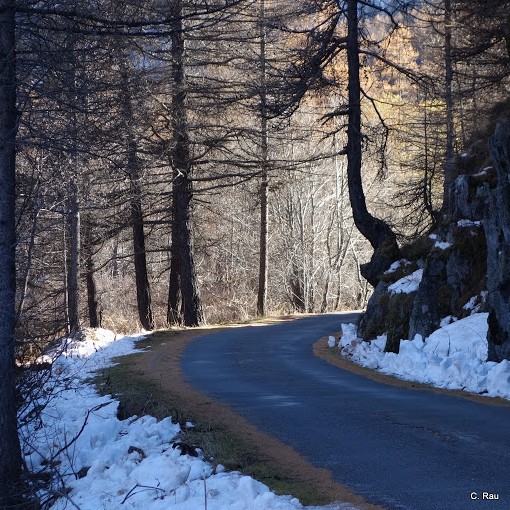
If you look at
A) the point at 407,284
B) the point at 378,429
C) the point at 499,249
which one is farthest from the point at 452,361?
the point at 407,284

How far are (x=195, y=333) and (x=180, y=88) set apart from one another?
7.91m

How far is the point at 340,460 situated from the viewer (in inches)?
311

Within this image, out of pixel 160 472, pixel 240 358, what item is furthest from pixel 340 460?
pixel 240 358

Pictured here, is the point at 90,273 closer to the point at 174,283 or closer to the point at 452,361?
the point at 174,283

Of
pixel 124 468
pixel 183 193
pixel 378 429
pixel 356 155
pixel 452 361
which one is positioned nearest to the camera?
pixel 124 468

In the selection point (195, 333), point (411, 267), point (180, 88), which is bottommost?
point (195, 333)

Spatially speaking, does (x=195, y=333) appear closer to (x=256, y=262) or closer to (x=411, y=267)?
(x=411, y=267)

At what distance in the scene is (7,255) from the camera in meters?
8.14

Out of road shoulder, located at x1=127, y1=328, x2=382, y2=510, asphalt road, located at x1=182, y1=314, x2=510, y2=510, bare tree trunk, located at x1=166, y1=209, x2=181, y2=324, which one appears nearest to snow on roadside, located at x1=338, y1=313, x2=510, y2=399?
asphalt road, located at x1=182, y1=314, x2=510, y2=510

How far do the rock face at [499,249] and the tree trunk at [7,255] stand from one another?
7812 millimetres

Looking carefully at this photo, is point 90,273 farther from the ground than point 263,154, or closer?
closer

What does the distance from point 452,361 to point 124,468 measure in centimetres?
678

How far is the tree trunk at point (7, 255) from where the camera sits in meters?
8.12

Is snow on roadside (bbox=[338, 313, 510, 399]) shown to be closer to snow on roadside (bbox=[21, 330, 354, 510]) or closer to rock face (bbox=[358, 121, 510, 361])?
rock face (bbox=[358, 121, 510, 361])
